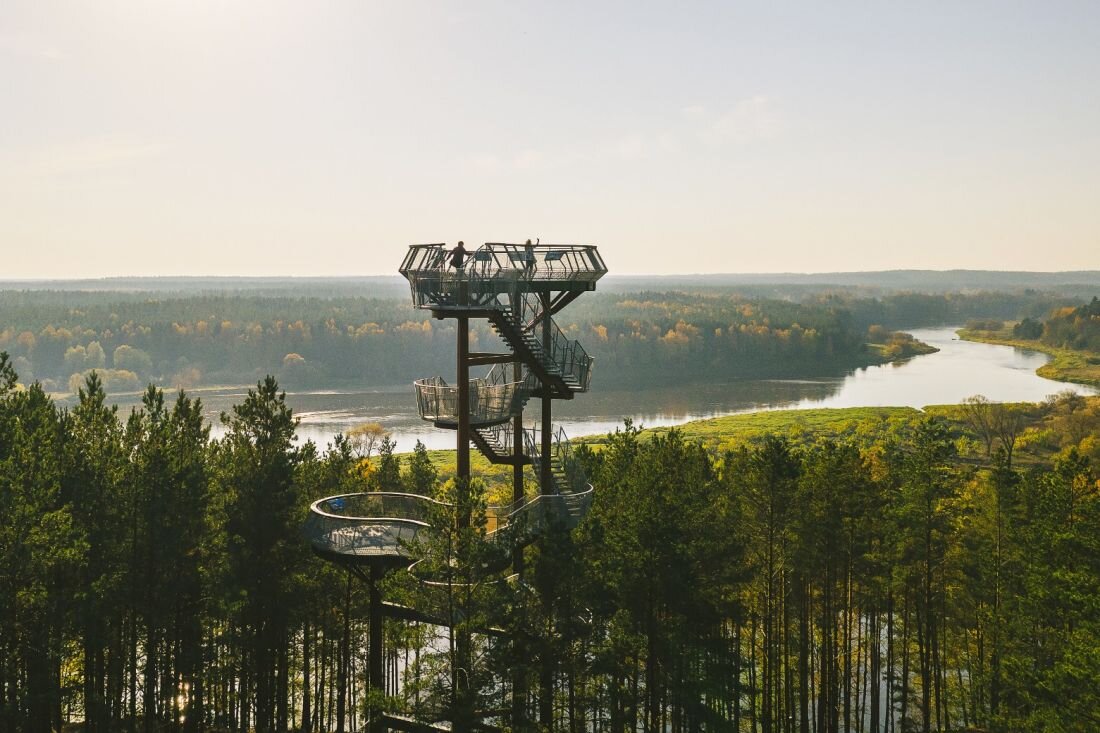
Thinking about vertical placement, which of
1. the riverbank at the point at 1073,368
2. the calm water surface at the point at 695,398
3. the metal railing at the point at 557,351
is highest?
the metal railing at the point at 557,351

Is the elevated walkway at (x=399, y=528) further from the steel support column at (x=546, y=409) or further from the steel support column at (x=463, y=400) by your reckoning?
the steel support column at (x=463, y=400)

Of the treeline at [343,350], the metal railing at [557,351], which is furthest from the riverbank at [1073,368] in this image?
the metal railing at [557,351]

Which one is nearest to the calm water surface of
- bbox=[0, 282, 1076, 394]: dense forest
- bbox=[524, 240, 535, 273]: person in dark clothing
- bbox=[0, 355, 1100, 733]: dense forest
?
bbox=[0, 282, 1076, 394]: dense forest

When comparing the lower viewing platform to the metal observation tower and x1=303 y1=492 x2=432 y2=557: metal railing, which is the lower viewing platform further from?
x1=303 y1=492 x2=432 y2=557: metal railing

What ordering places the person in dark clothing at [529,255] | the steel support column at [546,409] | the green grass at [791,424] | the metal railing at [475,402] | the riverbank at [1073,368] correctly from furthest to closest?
1. the riverbank at [1073,368]
2. the green grass at [791,424]
3. the steel support column at [546,409]
4. the metal railing at [475,402]
5. the person in dark clothing at [529,255]

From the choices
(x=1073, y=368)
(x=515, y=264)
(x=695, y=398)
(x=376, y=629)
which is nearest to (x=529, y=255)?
(x=515, y=264)

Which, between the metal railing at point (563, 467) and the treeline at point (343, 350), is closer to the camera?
the metal railing at point (563, 467)

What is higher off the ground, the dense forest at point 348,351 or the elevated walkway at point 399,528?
the elevated walkway at point 399,528
